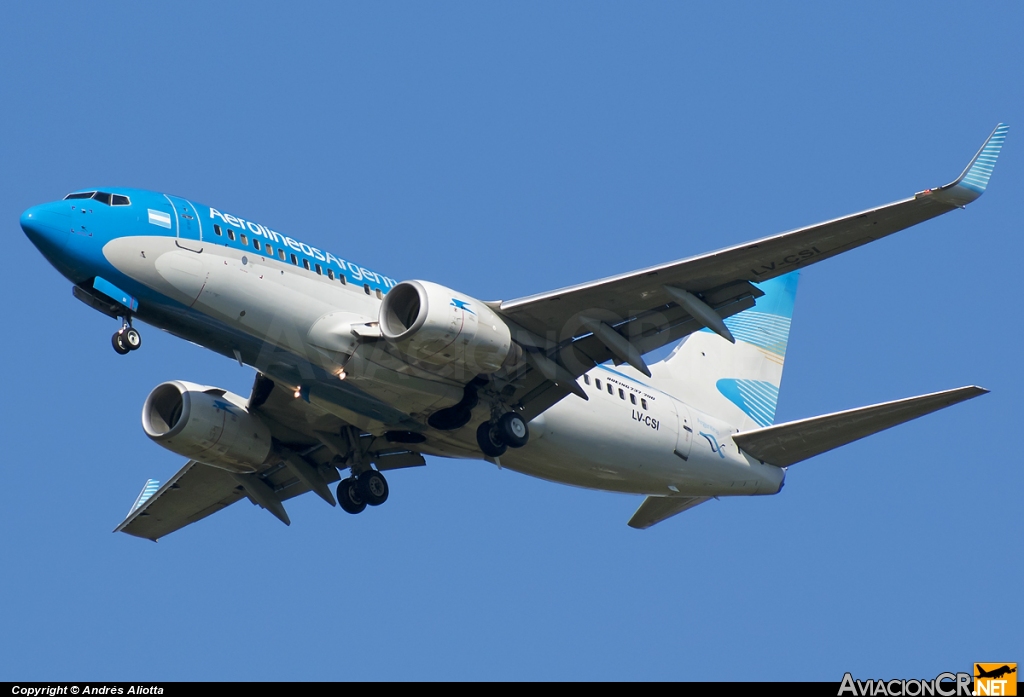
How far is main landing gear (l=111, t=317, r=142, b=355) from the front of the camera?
24859 millimetres

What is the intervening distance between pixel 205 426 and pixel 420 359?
595 centimetres

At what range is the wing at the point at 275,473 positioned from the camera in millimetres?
29391


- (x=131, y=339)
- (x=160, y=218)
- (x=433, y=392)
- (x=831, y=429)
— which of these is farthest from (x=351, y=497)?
(x=831, y=429)

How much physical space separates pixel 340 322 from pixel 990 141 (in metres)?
12.0

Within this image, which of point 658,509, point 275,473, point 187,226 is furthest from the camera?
point 658,509

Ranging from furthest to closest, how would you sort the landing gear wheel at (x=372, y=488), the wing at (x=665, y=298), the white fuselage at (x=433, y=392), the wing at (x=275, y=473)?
the landing gear wheel at (x=372, y=488) < the wing at (x=275, y=473) < the white fuselage at (x=433, y=392) < the wing at (x=665, y=298)

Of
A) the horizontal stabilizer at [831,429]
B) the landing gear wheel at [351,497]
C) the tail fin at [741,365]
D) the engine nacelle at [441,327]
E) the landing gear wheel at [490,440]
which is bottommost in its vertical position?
the landing gear wheel at [351,497]

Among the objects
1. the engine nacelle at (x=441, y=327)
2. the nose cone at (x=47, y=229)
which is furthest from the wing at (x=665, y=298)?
the nose cone at (x=47, y=229)

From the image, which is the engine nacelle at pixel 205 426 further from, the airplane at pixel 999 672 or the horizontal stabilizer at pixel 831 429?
the airplane at pixel 999 672

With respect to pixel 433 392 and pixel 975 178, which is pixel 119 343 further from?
pixel 975 178

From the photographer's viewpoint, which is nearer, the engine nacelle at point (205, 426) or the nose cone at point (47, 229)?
the nose cone at point (47, 229)

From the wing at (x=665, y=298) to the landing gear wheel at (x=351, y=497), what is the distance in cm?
445

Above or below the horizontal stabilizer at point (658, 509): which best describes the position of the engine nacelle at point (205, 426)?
below

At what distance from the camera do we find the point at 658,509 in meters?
33.2
